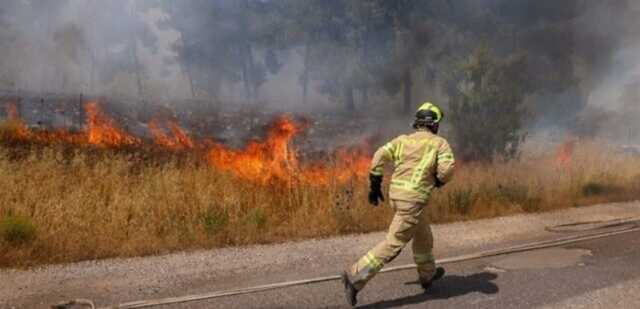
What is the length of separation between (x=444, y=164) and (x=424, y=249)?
839mm

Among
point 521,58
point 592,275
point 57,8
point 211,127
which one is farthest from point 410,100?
point 592,275

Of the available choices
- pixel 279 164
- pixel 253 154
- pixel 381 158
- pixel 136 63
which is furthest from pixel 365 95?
pixel 381 158

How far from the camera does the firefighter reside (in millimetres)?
5176

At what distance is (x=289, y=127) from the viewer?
42.9ft

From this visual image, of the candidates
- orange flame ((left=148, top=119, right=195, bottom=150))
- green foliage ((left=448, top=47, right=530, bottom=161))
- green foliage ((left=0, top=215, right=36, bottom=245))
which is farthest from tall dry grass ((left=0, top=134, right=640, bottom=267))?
green foliage ((left=448, top=47, right=530, bottom=161))

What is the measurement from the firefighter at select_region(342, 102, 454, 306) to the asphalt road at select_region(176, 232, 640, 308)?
0.36 metres

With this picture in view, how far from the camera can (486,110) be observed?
1548 centimetres

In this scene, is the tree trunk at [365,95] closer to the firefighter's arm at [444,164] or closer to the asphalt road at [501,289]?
the asphalt road at [501,289]

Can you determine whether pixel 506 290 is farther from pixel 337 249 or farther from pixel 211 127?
pixel 211 127

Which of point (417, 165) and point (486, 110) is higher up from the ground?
point (486, 110)

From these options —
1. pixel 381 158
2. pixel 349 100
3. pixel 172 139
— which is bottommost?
pixel 172 139

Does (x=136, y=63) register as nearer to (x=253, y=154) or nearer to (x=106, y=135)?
(x=106, y=135)

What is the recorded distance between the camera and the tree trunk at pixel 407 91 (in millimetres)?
22391

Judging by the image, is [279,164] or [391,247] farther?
[279,164]
